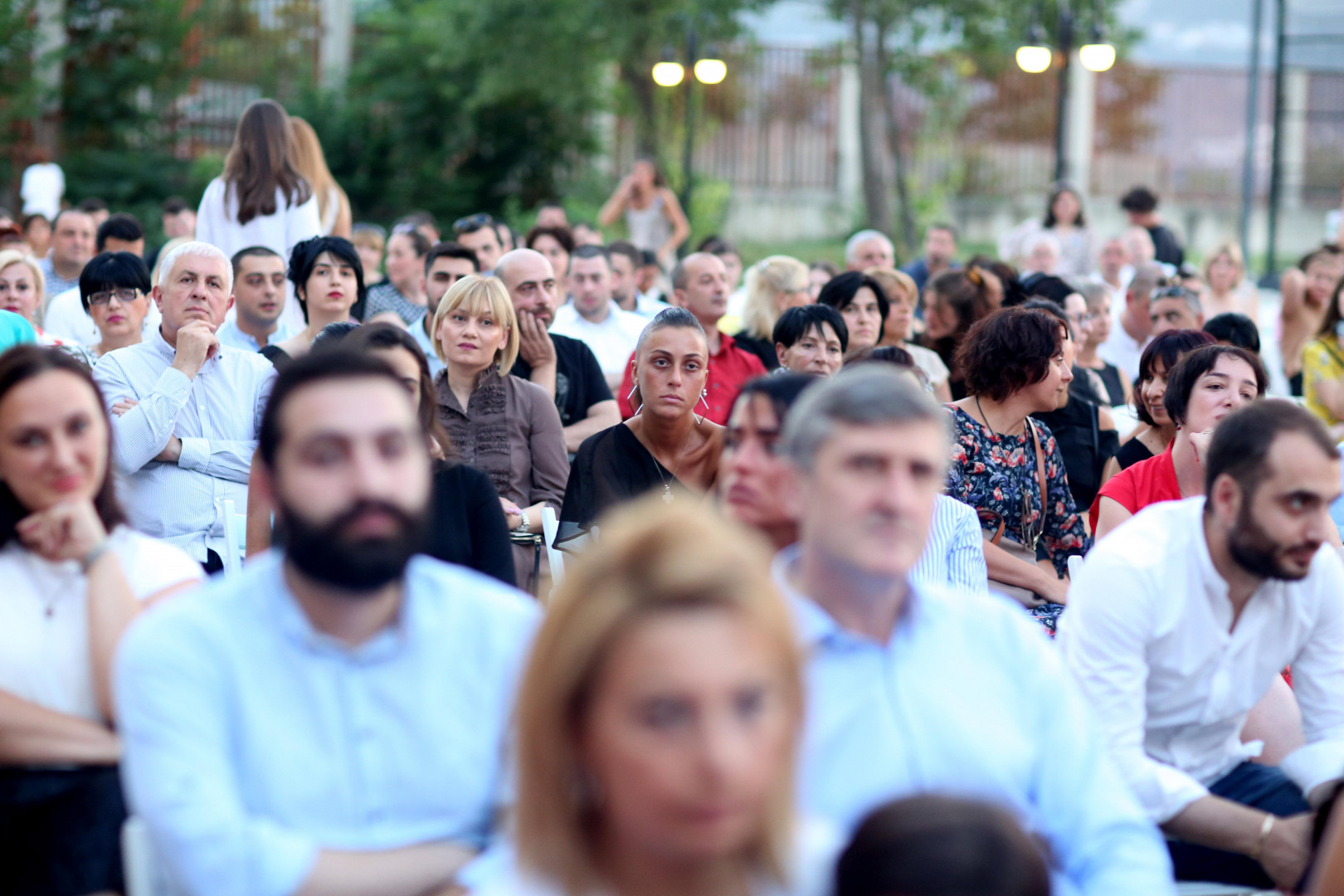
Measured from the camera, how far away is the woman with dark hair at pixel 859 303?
21.4 feet

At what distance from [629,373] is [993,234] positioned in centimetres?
1581

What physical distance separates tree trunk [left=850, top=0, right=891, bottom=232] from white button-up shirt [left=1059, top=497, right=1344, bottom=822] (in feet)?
48.5

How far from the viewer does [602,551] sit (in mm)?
1680

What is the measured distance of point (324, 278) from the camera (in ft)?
18.9

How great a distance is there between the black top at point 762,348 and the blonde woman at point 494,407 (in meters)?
2.11


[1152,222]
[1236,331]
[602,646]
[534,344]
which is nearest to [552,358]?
[534,344]

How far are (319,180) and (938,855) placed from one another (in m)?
5.97

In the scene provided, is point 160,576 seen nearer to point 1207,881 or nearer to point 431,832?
point 431,832

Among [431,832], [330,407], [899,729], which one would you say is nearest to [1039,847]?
[899,729]

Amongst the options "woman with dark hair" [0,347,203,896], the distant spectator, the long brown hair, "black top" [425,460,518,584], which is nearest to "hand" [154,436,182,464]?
"black top" [425,460,518,584]

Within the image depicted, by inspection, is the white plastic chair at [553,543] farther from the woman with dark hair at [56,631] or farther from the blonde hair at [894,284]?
the blonde hair at [894,284]

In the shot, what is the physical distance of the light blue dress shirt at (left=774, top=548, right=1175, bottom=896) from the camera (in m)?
2.19

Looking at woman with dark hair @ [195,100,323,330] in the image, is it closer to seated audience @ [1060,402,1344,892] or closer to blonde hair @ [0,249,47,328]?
blonde hair @ [0,249,47,328]

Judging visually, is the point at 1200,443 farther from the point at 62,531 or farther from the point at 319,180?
the point at 319,180
